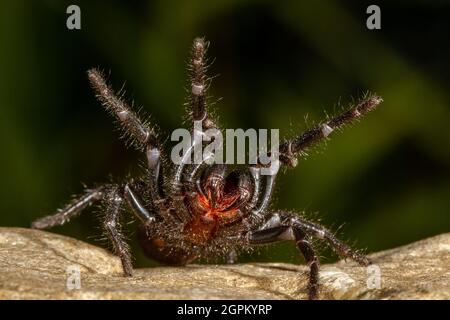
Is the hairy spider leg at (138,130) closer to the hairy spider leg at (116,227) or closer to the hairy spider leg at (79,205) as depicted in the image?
the hairy spider leg at (116,227)

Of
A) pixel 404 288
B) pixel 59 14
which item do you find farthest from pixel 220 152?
pixel 59 14

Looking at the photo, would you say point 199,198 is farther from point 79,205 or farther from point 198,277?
point 79,205

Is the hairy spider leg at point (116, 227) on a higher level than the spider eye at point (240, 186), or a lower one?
lower

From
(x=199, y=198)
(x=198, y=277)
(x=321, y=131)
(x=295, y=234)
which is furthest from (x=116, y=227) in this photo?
(x=321, y=131)

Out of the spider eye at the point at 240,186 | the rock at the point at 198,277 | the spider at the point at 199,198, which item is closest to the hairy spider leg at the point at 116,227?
the spider at the point at 199,198

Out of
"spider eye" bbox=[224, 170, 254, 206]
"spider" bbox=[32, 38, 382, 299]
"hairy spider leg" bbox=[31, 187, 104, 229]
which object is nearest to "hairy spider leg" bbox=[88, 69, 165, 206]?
"spider" bbox=[32, 38, 382, 299]

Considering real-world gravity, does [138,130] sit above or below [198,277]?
above
